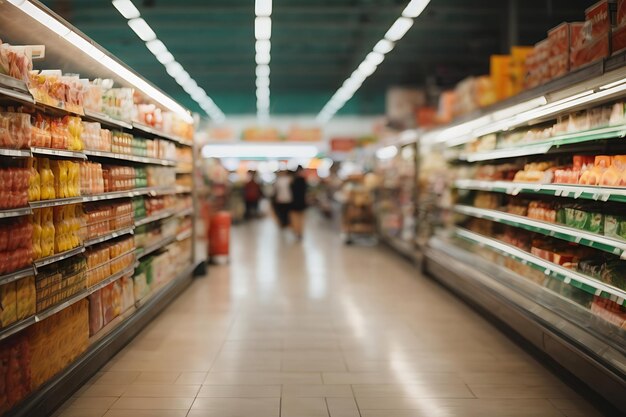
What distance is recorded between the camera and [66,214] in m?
3.69

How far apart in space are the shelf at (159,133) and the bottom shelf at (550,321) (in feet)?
11.9

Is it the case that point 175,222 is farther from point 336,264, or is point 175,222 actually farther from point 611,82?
point 611,82

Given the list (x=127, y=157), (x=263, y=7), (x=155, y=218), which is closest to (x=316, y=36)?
(x=263, y=7)

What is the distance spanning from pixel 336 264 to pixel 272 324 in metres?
3.95

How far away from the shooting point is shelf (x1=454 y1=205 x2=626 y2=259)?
3.66 metres

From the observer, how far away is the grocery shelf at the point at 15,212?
111 inches

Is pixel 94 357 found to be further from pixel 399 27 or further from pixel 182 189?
pixel 399 27

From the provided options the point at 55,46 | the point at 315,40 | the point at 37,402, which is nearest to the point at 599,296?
the point at 37,402

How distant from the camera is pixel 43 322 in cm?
334

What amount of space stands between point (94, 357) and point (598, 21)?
4346 millimetres

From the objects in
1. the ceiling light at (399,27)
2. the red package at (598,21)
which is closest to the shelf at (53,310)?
the red package at (598,21)

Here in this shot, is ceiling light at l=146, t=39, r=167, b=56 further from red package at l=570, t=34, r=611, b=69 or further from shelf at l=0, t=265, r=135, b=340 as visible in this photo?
red package at l=570, t=34, r=611, b=69

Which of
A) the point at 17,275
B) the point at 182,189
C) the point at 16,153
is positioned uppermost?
the point at 16,153

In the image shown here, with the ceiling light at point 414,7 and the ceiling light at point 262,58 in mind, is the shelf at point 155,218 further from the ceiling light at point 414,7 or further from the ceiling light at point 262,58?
the ceiling light at point 262,58
